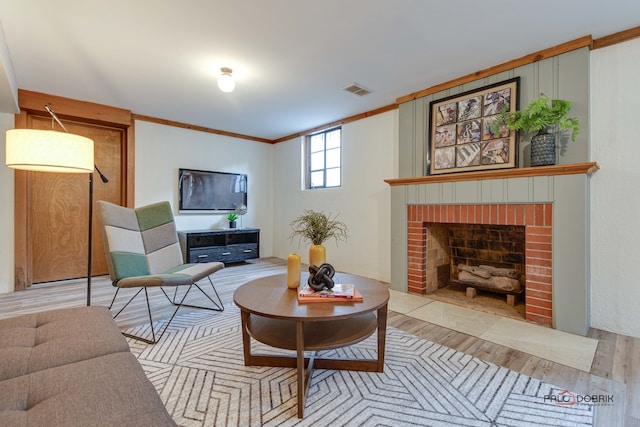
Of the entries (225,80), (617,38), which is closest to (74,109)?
(225,80)

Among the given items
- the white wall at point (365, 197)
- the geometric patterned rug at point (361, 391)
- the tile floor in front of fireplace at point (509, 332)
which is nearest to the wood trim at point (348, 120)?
the white wall at point (365, 197)

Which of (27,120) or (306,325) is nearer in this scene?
(306,325)

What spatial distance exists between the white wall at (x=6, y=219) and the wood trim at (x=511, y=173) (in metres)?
4.47

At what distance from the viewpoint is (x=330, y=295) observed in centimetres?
174

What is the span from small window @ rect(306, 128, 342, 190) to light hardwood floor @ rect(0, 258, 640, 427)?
223 centimetres

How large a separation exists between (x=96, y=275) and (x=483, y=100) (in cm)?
516

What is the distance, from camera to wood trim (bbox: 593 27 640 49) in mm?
2256

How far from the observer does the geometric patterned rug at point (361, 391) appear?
1.39 meters

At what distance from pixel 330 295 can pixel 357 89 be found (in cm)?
253

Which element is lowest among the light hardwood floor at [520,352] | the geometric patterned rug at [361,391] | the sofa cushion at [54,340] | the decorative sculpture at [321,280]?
the geometric patterned rug at [361,391]

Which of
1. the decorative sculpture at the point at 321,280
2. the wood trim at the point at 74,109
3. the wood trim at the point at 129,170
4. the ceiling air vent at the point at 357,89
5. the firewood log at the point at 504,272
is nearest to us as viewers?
the decorative sculpture at the point at 321,280

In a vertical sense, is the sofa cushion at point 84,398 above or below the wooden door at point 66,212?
below

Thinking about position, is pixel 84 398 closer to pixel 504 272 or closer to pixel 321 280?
pixel 321 280

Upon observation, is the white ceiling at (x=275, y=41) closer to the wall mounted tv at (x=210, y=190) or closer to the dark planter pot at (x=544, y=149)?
the dark planter pot at (x=544, y=149)
